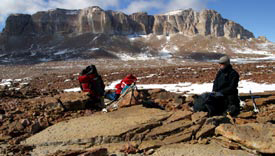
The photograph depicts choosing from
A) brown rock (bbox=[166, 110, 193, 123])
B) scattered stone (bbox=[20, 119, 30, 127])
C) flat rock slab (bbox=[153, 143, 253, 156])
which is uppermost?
brown rock (bbox=[166, 110, 193, 123])

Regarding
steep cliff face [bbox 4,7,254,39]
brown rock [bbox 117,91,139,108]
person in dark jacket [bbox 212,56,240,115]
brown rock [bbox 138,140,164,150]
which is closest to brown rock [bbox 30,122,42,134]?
brown rock [bbox 117,91,139,108]

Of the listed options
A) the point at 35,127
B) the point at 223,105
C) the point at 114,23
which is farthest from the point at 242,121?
the point at 114,23

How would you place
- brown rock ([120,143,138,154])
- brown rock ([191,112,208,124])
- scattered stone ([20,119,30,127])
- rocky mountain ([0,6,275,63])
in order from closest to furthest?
brown rock ([120,143,138,154]), brown rock ([191,112,208,124]), scattered stone ([20,119,30,127]), rocky mountain ([0,6,275,63])

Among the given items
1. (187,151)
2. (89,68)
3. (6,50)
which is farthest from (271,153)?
(6,50)

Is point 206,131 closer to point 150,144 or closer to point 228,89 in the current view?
point 150,144

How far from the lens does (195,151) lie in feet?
16.6

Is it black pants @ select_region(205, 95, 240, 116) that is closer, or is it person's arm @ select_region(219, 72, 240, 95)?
black pants @ select_region(205, 95, 240, 116)

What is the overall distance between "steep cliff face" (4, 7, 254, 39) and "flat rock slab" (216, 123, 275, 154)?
15727 centimetres

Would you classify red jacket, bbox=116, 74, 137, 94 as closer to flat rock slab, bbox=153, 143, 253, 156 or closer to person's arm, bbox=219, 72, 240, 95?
person's arm, bbox=219, 72, 240, 95

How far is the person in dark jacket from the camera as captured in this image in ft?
23.7

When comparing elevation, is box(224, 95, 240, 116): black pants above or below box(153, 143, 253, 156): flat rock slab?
above

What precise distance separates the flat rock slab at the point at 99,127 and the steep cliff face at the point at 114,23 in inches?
6127

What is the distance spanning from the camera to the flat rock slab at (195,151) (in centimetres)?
498

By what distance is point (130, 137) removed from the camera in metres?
5.59
